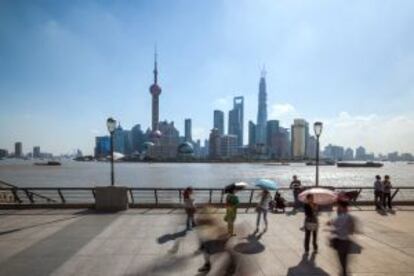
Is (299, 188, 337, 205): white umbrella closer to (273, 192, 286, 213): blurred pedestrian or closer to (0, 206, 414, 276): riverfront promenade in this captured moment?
(0, 206, 414, 276): riverfront promenade

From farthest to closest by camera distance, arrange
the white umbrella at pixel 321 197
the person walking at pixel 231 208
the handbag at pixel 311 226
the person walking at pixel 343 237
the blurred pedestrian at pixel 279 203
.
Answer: the blurred pedestrian at pixel 279 203 → the white umbrella at pixel 321 197 → the person walking at pixel 231 208 → the handbag at pixel 311 226 → the person walking at pixel 343 237

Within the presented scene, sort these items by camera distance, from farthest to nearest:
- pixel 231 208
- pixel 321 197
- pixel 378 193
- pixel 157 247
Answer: pixel 378 193 < pixel 321 197 < pixel 231 208 < pixel 157 247

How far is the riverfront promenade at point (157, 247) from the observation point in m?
10.1

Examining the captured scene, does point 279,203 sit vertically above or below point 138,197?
above

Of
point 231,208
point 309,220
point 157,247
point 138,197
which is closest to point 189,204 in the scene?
point 231,208

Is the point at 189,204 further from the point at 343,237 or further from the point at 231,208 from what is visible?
the point at 343,237

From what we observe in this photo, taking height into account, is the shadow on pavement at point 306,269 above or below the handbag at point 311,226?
below

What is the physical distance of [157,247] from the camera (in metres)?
12.3

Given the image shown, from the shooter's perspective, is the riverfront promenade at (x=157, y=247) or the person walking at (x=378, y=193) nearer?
the riverfront promenade at (x=157, y=247)

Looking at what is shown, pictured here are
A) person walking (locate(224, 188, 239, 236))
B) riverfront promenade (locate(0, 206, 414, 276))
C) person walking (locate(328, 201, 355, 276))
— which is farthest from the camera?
person walking (locate(224, 188, 239, 236))

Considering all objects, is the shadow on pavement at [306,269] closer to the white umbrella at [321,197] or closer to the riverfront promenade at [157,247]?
the riverfront promenade at [157,247]

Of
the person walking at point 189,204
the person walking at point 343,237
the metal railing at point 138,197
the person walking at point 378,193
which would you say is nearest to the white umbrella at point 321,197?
the metal railing at point 138,197

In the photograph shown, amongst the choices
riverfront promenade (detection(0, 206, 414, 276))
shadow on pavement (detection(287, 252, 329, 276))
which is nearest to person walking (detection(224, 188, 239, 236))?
riverfront promenade (detection(0, 206, 414, 276))

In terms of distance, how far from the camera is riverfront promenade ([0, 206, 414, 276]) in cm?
1012
